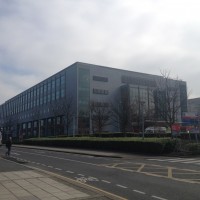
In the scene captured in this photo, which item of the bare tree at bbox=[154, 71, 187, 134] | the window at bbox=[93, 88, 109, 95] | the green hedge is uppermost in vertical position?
the window at bbox=[93, 88, 109, 95]

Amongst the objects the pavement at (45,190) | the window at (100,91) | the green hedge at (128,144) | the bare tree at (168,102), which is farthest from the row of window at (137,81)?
the pavement at (45,190)

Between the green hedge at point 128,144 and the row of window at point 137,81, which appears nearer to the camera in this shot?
the green hedge at point 128,144

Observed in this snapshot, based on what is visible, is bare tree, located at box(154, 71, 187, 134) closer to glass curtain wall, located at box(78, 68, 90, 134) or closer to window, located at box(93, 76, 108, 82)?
glass curtain wall, located at box(78, 68, 90, 134)

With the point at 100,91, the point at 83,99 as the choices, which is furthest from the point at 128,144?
the point at 100,91

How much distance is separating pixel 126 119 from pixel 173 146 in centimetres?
3360

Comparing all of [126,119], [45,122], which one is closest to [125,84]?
[45,122]

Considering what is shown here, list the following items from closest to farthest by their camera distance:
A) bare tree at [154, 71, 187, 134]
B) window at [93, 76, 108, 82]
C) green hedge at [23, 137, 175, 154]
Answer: green hedge at [23, 137, 175, 154] < bare tree at [154, 71, 187, 134] < window at [93, 76, 108, 82]

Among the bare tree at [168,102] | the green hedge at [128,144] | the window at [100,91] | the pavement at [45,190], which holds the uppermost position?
the window at [100,91]

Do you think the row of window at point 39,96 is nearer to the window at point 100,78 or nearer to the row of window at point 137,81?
the window at point 100,78

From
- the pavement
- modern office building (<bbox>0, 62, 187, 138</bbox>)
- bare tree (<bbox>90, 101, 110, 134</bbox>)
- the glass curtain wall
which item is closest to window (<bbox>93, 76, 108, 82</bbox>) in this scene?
modern office building (<bbox>0, 62, 187, 138</bbox>)

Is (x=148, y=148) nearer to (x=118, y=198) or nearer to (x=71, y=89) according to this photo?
(x=118, y=198)

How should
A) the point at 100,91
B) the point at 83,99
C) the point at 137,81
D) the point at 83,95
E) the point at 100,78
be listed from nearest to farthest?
1. the point at 83,99
2. the point at 83,95
3. the point at 100,91
4. the point at 100,78
5. the point at 137,81

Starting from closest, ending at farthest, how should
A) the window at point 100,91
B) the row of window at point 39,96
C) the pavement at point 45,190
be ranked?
the pavement at point 45,190
the window at point 100,91
the row of window at point 39,96

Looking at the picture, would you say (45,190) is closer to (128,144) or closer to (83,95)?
(128,144)
